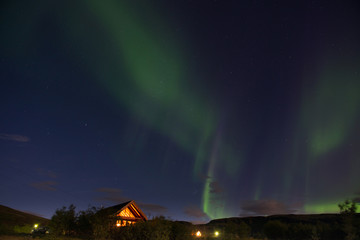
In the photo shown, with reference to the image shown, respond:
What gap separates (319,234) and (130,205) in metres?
28.4

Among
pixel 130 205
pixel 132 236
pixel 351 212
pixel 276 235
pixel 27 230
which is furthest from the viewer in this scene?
pixel 276 235

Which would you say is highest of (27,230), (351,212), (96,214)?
(351,212)

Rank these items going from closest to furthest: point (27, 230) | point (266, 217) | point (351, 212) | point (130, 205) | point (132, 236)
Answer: point (132, 236)
point (351, 212)
point (130, 205)
point (27, 230)
point (266, 217)

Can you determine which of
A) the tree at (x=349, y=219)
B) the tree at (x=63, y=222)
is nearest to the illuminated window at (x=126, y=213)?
the tree at (x=63, y=222)

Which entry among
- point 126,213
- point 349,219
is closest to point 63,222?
point 126,213

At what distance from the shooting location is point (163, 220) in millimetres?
26203

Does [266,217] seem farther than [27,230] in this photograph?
Yes

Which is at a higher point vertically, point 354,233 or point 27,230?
point 354,233

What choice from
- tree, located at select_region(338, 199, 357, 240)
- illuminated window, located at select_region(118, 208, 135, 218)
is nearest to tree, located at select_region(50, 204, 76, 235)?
illuminated window, located at select_region(118, 208, 135, 218)

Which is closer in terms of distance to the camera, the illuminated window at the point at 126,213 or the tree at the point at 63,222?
the tree at the point at 63,222

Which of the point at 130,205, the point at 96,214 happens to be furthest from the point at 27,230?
the point at 96,214

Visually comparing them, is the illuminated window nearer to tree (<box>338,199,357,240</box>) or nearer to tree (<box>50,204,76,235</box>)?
tree (<box>50,204,76,235</box>)

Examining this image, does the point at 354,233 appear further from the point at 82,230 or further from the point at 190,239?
the point at 82,230

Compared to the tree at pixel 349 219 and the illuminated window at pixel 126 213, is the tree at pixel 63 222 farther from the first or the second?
the tree at pixel 349 219
